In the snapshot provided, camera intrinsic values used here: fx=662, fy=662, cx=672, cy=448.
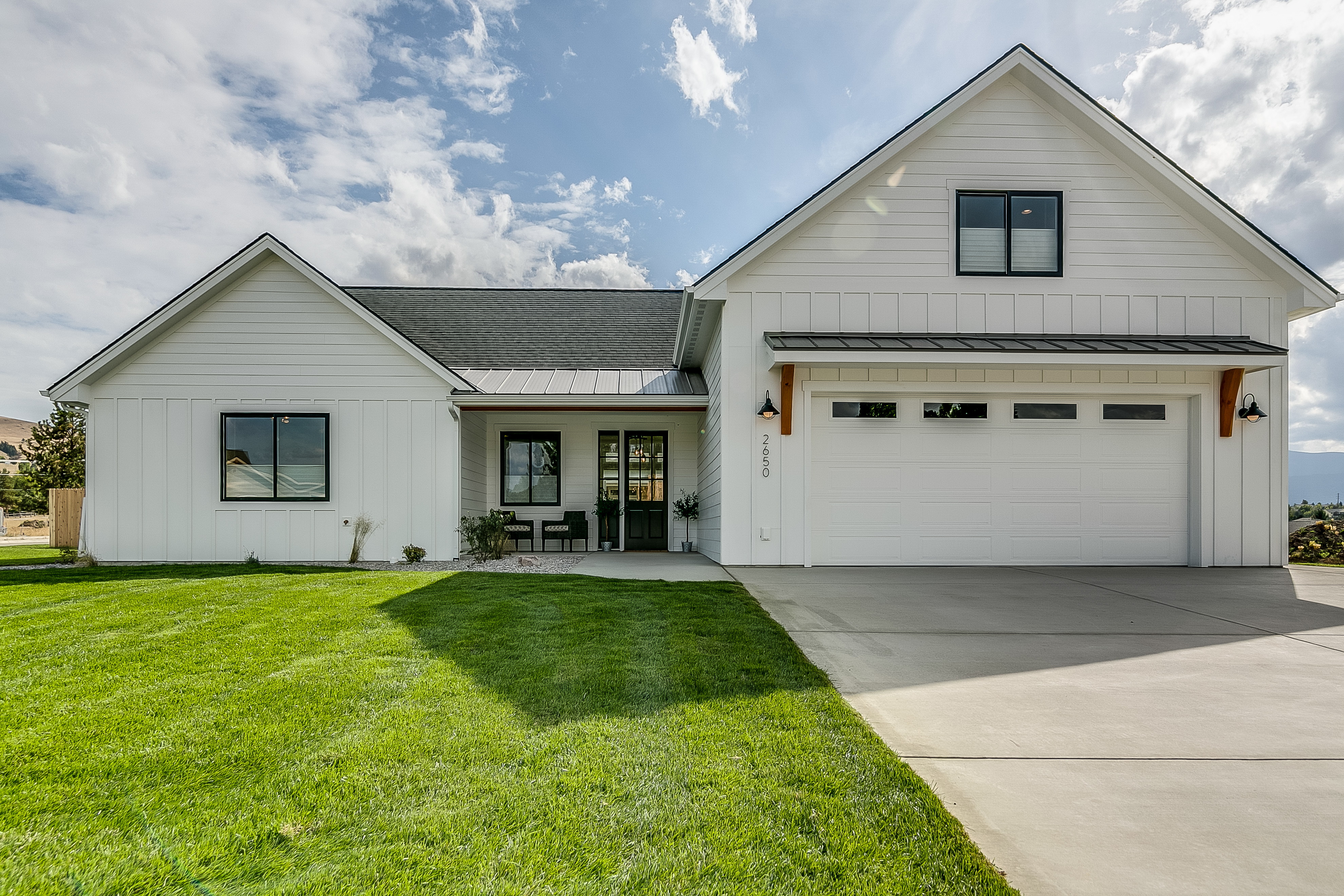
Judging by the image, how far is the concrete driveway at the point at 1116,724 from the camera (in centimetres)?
201

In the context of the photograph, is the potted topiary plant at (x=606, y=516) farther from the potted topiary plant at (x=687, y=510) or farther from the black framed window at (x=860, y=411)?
the black framed window at (x=860, y=411)

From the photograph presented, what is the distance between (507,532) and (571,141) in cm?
903

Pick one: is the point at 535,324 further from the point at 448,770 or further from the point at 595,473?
the point at 448,770

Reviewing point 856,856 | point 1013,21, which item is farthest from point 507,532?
point 1013,21

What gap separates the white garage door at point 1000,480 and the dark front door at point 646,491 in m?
4.45

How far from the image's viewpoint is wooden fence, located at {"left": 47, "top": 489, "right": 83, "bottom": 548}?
13875 millimetres

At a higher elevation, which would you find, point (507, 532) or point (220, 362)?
point (220, 362)

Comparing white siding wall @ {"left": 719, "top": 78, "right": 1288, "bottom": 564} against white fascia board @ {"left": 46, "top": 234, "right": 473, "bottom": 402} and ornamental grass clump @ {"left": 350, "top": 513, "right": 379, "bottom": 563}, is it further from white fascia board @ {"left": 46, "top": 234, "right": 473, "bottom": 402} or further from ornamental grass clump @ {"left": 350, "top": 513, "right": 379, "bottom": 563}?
ornamental grass clump @ {"left": 350, "top": 513, "right": 379, "bottom": 563}

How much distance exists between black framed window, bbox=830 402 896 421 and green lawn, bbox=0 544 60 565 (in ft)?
40.2

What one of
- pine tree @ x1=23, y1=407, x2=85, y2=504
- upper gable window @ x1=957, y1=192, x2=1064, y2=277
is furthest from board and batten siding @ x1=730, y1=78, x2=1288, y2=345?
pine tree @ x1=23, y1=407, x2=85, y2=504

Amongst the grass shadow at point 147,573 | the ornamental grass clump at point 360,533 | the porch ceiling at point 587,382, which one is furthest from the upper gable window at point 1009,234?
the ornamental grass clump at point 360,533

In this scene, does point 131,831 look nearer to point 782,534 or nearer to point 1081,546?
point 782,534

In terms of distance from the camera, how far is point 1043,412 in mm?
9555

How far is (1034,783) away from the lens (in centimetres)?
250
